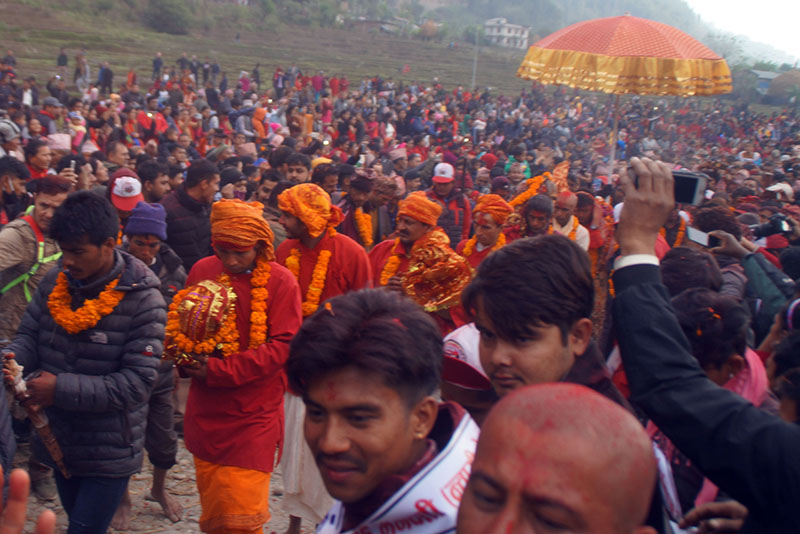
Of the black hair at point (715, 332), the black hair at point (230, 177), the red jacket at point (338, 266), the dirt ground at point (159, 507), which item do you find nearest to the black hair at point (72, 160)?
the black hair at point (230, 177)

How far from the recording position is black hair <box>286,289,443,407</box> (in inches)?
65.5

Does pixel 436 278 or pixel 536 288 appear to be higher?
pixel 536 288

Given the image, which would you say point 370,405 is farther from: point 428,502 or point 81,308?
point 81,308

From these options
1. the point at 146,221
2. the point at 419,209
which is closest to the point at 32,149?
the point at 146,221

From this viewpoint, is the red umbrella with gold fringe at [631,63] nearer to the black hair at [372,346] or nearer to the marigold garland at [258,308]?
the marigold garland at [258,308]

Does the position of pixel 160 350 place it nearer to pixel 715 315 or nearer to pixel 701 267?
pixel 715 315

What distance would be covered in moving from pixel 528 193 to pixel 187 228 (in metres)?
3.39

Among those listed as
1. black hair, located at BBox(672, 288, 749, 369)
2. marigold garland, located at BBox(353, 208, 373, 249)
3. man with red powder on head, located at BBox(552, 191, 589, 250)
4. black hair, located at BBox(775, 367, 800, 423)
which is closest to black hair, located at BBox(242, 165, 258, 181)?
marigold garland, located at BBox(353, 208, 373, 249)

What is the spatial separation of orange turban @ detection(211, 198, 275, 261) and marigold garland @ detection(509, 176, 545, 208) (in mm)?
3582

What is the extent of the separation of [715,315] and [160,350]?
7.63 feet

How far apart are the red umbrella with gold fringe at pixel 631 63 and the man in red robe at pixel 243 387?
4221 mm

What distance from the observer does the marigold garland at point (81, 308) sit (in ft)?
9.77

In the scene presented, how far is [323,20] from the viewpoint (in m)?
60.6

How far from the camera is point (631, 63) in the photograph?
6504 millimetres
